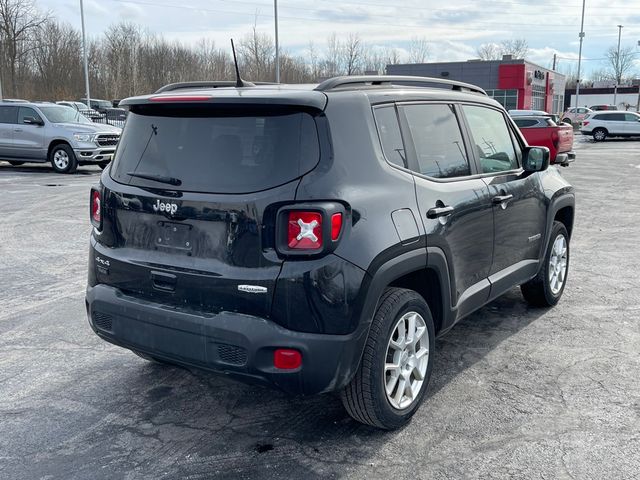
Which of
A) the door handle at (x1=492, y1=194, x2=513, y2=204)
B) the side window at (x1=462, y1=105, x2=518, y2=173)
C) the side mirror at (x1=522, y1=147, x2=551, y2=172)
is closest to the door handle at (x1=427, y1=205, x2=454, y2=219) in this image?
the door handle at (x1=492, y1=194, x2=513, y2=204)

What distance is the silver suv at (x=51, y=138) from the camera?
1697cm

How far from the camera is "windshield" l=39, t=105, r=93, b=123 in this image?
17.3 m

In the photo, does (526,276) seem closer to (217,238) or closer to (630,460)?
(630,460)

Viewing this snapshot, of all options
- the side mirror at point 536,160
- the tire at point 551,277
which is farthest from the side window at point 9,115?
the side mirror at point 536,160

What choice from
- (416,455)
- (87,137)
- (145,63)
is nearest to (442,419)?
(416,455)

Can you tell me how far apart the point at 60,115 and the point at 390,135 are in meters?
16.1

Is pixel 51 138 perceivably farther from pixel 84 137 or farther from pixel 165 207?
pixel 165 207

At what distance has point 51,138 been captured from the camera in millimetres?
17094

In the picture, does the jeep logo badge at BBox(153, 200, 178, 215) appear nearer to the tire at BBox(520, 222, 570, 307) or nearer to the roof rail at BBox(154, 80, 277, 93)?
the roof rail at BBox(154, 80, 277, 93)

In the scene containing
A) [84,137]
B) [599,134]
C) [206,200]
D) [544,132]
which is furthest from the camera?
[599,134]

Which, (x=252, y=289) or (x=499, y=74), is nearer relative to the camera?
(x=252, y=289)

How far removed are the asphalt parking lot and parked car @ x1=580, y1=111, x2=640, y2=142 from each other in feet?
108

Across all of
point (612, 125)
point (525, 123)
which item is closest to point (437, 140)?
point (525, 123)

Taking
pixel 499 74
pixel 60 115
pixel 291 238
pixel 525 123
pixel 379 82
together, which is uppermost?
pixel 499 74
